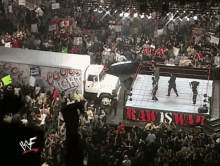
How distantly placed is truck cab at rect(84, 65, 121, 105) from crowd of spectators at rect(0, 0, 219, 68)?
3.85 meters

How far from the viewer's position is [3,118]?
778 inches

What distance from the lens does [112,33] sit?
30.5 m

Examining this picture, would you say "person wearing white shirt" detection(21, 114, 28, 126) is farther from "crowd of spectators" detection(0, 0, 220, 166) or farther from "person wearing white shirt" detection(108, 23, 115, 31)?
"person wearing white shirt" detection(108, 23, 115, 31)

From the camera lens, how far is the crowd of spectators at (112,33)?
27719mm

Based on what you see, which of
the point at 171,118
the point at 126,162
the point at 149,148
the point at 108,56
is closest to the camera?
the point at 126,162

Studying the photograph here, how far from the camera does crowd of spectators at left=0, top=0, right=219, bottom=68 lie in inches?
1091

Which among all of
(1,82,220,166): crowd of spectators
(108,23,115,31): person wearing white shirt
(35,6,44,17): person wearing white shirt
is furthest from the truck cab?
(35,6,44,17): person wearing white shirt

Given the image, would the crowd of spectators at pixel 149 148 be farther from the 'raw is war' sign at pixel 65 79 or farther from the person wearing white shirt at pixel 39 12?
the person wearing white shirt at pixel 39 12

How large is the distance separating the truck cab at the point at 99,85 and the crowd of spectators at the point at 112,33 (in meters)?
3.85

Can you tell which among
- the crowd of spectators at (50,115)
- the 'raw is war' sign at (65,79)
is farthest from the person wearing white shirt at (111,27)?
the crowd of spectators at (50,115)

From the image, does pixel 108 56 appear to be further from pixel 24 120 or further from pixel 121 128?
pixel 24 120

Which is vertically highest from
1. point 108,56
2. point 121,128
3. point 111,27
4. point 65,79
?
point 111,27

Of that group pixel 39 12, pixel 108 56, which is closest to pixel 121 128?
pixel 108 56

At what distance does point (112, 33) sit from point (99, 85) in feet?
26.7
